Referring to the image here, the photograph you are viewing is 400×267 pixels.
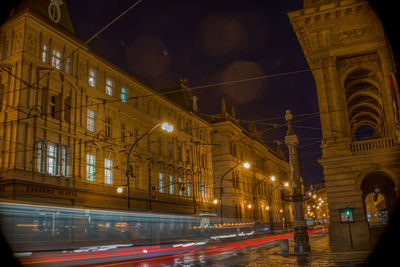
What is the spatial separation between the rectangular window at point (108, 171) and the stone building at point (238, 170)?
18.6 meters

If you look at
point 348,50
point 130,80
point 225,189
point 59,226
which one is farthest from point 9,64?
point 225,189

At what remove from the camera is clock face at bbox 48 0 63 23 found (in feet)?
101

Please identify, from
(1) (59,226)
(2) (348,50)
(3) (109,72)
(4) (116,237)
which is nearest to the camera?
(1) (59,226)

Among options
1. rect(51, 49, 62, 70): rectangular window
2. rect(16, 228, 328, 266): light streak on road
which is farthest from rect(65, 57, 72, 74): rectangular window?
rect(16, 228, 328, 266): light streak on road

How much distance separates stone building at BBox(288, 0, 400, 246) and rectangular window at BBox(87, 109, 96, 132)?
1901 centimetres

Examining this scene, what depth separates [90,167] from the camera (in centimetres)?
3164

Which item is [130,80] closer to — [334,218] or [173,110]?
[173,110]

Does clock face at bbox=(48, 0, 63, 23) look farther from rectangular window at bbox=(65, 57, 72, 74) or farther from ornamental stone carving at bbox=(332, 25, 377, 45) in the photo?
ornamental stone carving at bbox=(332, 25, 377, 45)

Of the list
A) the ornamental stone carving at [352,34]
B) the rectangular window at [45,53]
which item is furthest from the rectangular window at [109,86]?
the ornamental stone carving at [352,34]

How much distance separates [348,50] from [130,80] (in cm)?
2139

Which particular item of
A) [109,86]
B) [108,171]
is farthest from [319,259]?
[109,86]

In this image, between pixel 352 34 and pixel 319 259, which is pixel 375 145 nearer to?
pixel 352 34

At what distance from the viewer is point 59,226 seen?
1627cm

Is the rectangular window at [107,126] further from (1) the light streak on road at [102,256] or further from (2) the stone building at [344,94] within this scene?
(2) the stone building at [344,94]
